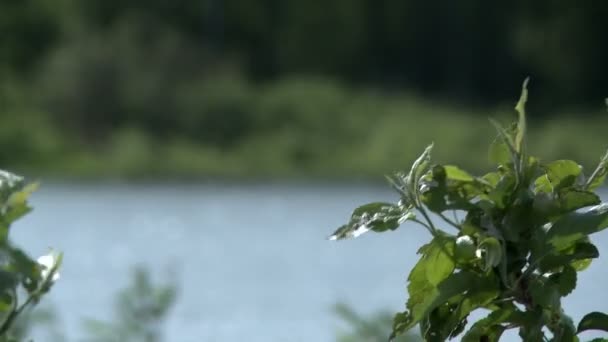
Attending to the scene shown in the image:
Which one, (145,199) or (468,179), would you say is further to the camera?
(145,199)

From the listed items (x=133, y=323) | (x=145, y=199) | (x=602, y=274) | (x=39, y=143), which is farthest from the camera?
(x=39, y=143)

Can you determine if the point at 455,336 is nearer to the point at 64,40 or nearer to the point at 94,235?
the point at 94,235

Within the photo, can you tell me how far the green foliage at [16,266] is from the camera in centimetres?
70

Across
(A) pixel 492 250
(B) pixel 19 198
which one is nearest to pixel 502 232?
(A) pixel 492 250

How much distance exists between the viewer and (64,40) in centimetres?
2417

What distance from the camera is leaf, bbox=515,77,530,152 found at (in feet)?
2.20

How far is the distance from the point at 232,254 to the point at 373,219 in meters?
11.8

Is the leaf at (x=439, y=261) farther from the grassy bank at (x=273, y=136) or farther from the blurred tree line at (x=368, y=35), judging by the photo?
the blurred tree line at (x=368, y=35)

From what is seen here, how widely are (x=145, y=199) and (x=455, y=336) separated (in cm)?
1857

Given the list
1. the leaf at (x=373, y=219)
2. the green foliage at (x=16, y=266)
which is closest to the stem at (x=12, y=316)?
the green foliage at (x=16, y=266)

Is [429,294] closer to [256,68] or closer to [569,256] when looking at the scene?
[569,256]

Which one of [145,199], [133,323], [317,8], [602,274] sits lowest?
[133,323]

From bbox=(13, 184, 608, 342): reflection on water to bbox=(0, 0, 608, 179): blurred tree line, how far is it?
253cm

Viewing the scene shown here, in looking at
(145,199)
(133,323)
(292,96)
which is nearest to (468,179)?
(133,323)
